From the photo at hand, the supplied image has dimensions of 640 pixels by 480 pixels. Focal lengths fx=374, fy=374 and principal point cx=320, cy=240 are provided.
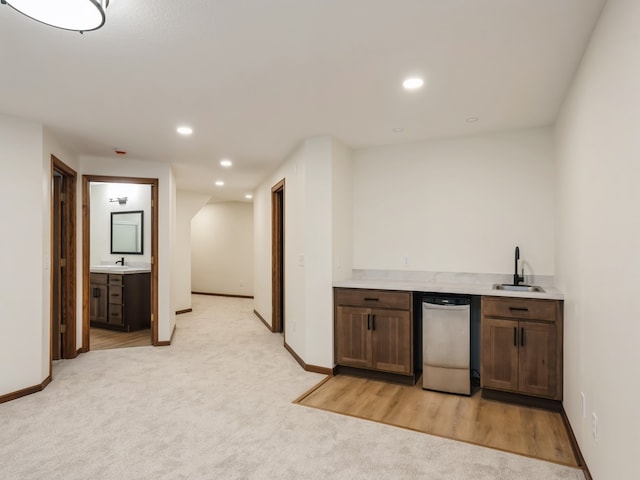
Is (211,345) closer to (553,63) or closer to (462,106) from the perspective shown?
(462,106)

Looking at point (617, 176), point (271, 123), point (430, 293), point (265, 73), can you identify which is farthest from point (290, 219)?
point (617, 176)

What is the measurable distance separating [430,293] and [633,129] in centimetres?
231

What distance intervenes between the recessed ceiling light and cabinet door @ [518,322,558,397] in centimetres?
203

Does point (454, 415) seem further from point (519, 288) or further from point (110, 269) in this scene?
point (110, 269)

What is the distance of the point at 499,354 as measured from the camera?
3098 millimetres

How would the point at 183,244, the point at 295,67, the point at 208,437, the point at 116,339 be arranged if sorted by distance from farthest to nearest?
the point at 183,244 → the point at 116,339 → the point at 208,437 → the point at 295,67

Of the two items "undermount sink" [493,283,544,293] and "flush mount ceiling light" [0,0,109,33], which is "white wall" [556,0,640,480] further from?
"flush mount ceiling light" [0,0,109,33]

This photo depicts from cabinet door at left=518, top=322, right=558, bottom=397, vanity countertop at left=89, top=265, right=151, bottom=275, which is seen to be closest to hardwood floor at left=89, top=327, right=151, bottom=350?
vanity countertop at left=89, top=265, right=151, bottom=275

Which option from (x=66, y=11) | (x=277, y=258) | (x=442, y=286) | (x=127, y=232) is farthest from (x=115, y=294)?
(x=66, y=11)

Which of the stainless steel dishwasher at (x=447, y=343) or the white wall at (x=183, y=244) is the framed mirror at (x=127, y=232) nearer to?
the white wall at (x=183, y=244)

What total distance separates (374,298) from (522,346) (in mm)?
1282

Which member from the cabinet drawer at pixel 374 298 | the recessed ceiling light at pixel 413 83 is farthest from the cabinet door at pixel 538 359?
the recessed ceiling light at pixel 413 83

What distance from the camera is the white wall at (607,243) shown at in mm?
1439

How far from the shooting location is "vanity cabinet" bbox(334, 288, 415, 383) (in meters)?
3.47
